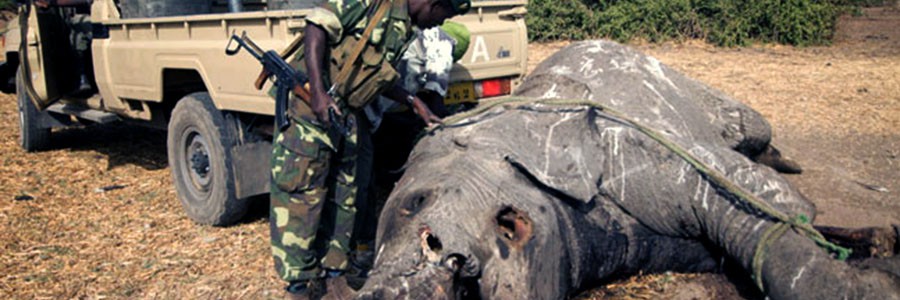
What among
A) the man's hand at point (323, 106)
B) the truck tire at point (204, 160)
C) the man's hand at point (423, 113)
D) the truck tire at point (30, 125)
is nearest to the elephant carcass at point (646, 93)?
the man's hand at point (423, 113)

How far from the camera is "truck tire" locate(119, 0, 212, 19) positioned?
5.74m

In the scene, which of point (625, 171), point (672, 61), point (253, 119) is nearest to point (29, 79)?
point (253, 119)

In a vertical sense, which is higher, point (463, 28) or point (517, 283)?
point (463, 28)

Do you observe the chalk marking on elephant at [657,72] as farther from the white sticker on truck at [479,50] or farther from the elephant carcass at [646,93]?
the white sticker on truck at [479,50]

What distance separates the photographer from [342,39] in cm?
373

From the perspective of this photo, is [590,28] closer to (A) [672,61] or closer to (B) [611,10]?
(B) [611,10]

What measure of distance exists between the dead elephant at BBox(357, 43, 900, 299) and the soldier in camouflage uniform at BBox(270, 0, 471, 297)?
1.34 feet

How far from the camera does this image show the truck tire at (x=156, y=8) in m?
5.74

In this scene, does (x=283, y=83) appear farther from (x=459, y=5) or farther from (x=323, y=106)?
(x=459, y=5)

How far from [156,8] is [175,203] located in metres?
1.50

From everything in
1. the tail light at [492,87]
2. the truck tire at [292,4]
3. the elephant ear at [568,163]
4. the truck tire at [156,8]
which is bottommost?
the elephant ear at [568,163]

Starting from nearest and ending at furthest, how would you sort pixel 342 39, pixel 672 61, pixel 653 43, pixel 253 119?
pixel 342 39 < pixel 253 119 < pixel 672 61 < pixel 653 43

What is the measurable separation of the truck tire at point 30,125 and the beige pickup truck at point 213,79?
1.56 m

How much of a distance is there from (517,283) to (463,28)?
2.29 metres
